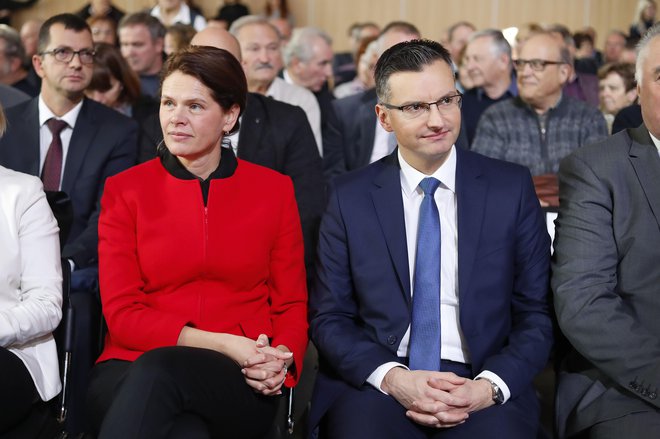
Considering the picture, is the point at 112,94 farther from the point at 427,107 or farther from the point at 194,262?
the point at 427,107

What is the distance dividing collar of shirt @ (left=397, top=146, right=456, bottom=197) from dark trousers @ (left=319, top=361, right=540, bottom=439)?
54cm

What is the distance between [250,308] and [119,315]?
1.16 feet

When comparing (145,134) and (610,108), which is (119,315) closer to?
(145,134)

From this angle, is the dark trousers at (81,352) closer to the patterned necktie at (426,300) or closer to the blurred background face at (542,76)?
the patterned necktie at (426,300)

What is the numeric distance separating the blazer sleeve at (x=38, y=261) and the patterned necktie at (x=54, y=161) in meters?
1.06

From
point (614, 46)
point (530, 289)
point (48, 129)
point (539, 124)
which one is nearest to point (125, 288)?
point (530, 289)

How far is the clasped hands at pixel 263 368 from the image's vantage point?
2.31m

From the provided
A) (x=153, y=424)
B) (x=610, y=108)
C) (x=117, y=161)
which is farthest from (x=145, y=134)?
(x=610, y=108)

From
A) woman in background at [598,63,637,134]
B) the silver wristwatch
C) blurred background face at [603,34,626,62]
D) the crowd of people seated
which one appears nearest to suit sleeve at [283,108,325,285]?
the crowd of people seated

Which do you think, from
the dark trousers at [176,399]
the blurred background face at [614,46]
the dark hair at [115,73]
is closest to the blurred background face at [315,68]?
the dark hair at [115,73]

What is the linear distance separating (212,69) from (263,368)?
2.72 feet

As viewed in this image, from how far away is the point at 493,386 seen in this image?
2244mm

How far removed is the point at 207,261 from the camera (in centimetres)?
246

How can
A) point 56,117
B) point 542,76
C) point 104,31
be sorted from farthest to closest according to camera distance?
point 104,31 < point 542,76 < point 56,117
